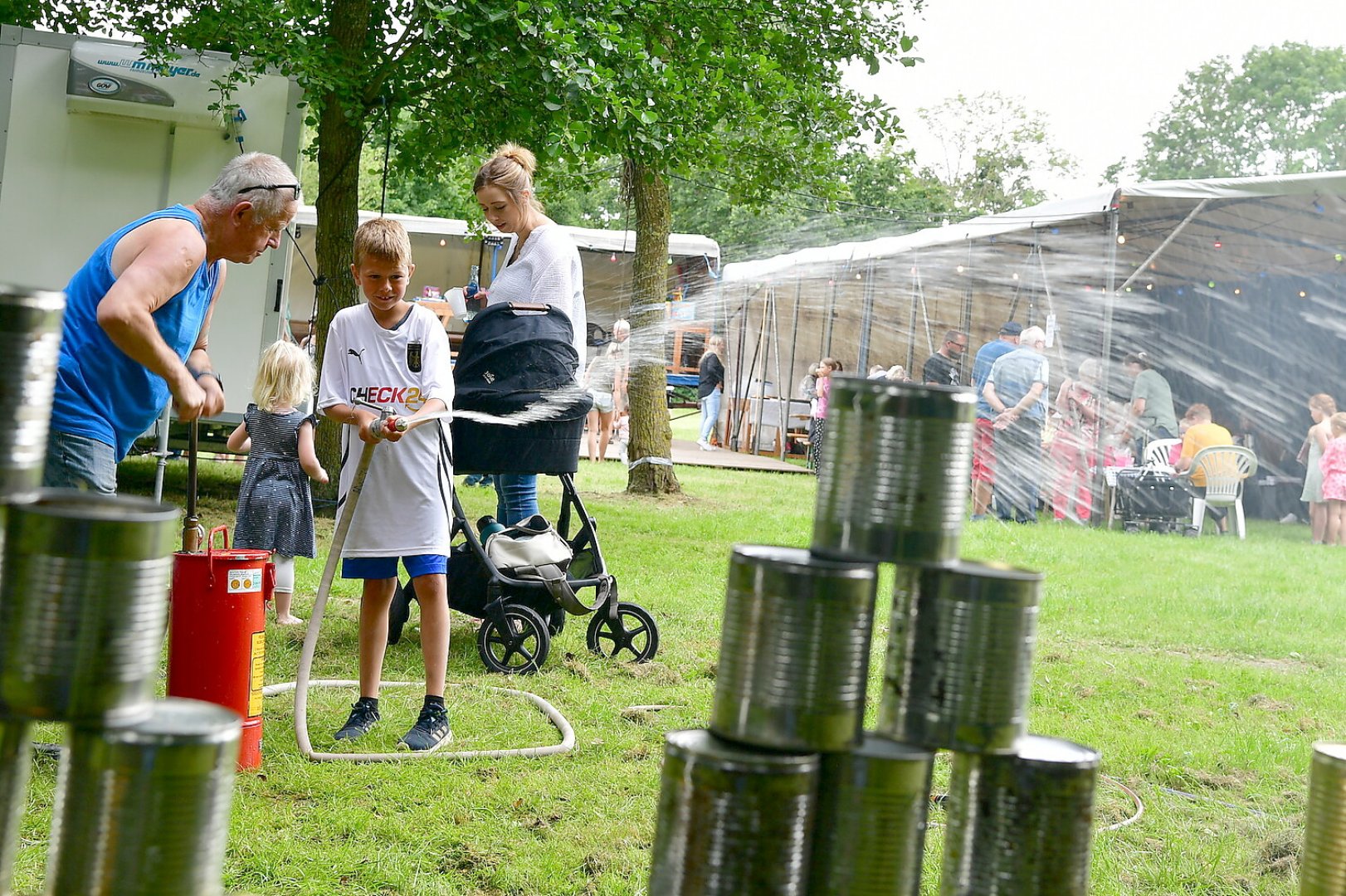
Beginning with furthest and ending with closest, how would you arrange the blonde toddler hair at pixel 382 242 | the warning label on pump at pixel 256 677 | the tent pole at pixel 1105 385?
1. the tent pole at pixel 1105 385
2. the blonde toddler hair at pixel 382 242
3. the warning label on pump at pixel 256 677

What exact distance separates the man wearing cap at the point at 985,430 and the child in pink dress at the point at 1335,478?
3311mm

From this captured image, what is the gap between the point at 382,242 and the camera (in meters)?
4.12

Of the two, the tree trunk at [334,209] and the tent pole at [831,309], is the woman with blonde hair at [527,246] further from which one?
the tent pole at [831,309]

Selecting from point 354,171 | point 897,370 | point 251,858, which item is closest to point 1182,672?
point 251,858

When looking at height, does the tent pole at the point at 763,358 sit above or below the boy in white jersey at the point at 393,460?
above

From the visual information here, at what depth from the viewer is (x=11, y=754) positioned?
1547 mm

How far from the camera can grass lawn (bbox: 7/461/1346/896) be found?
3352 mm

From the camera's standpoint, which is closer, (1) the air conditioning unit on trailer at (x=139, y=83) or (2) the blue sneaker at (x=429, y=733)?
(2) the blue sneaker at (x=429, y=733)

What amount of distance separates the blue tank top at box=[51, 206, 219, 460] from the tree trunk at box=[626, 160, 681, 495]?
30.6ft

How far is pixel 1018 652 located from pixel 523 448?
370cm

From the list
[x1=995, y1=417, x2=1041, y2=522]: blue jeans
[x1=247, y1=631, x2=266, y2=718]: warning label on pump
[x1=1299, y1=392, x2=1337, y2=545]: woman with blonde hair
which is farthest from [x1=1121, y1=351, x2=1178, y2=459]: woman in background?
[x1=247, y1=631, x2=266, y2=718]: warning label on pump

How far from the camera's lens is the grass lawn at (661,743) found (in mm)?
3352

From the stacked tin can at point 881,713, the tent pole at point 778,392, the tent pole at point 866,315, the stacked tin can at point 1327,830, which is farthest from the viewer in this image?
the tent pole at point 778,392

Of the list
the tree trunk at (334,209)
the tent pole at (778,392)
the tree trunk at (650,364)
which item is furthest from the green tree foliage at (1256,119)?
the tree trunk at (334,209)
